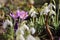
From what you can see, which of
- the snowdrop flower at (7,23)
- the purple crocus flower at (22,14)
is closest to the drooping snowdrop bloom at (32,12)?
the purple crocus flower at (22,14)

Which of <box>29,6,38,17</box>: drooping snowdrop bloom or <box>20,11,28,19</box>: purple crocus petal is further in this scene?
<box>29,6,38,17</box>: drooping snowdrop bloom

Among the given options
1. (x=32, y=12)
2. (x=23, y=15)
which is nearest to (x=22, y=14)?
(x=23, y=15)

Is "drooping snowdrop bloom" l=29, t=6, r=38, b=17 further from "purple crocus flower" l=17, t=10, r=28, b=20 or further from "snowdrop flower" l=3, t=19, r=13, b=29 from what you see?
"snowdrop flower" l=3, t=19, r=13, b=29

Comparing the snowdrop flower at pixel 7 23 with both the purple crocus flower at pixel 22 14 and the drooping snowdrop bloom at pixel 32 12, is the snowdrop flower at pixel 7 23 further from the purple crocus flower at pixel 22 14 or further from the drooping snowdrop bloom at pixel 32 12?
the drooping snowdrop bloom at pixel 32 12

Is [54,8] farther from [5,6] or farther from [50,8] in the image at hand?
[5,6]

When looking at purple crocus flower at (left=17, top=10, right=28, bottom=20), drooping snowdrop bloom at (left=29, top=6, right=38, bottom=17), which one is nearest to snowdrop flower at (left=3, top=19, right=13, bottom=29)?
purple crocus flower at (left=17, top=10, right=28, bottom=20)

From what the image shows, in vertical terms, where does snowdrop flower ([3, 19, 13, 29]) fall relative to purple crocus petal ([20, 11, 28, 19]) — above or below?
below

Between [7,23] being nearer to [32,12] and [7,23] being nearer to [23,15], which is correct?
[23,15]

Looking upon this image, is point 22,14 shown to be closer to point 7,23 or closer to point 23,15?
point 23,15

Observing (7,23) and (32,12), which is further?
(32,12)

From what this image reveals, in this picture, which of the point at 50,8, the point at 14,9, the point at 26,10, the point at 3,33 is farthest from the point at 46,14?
the point at 3,33

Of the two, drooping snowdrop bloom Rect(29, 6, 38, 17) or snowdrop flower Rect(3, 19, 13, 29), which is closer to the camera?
snowdrop flower Rect(3, 19, 13, 29)
